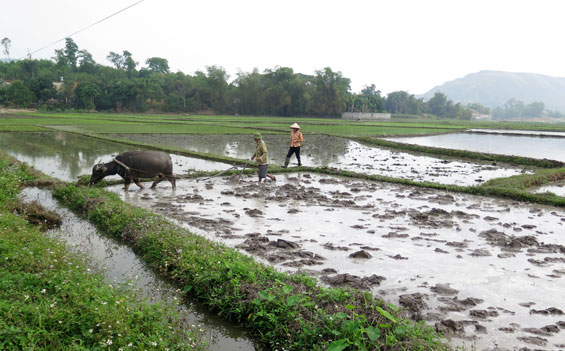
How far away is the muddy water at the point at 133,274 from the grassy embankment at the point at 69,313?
29cm

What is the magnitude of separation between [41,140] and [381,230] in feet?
67.0

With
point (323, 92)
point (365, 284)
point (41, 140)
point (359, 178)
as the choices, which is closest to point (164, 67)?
point (323, 92)

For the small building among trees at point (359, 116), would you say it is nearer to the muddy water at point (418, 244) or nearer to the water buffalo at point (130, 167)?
the muddy water at point (418, 244)

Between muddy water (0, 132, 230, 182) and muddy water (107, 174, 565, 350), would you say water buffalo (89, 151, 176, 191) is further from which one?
muddy water (0, 132, 230, 182)

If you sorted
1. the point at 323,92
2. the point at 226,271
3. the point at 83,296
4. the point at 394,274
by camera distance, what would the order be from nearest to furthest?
the point at 83,296, the point at 226,271, the point at 394,274, the point at 323,92

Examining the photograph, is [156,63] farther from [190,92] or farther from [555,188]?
[555,188]

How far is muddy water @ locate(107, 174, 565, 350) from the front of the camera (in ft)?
14.7

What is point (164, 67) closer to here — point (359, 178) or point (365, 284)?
point (359, 178)

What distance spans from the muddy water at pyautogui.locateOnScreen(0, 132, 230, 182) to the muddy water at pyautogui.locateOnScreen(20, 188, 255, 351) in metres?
4.97

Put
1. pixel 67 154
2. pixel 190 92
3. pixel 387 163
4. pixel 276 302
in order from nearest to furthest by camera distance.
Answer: pixel 276 302 < pixel 67 154 < pixel 387 163 < pixel 190 92

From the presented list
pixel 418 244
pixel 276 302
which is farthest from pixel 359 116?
pixel 276 302

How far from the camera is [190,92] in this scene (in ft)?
257

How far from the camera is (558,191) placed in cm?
1164

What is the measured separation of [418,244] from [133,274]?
4539mm
